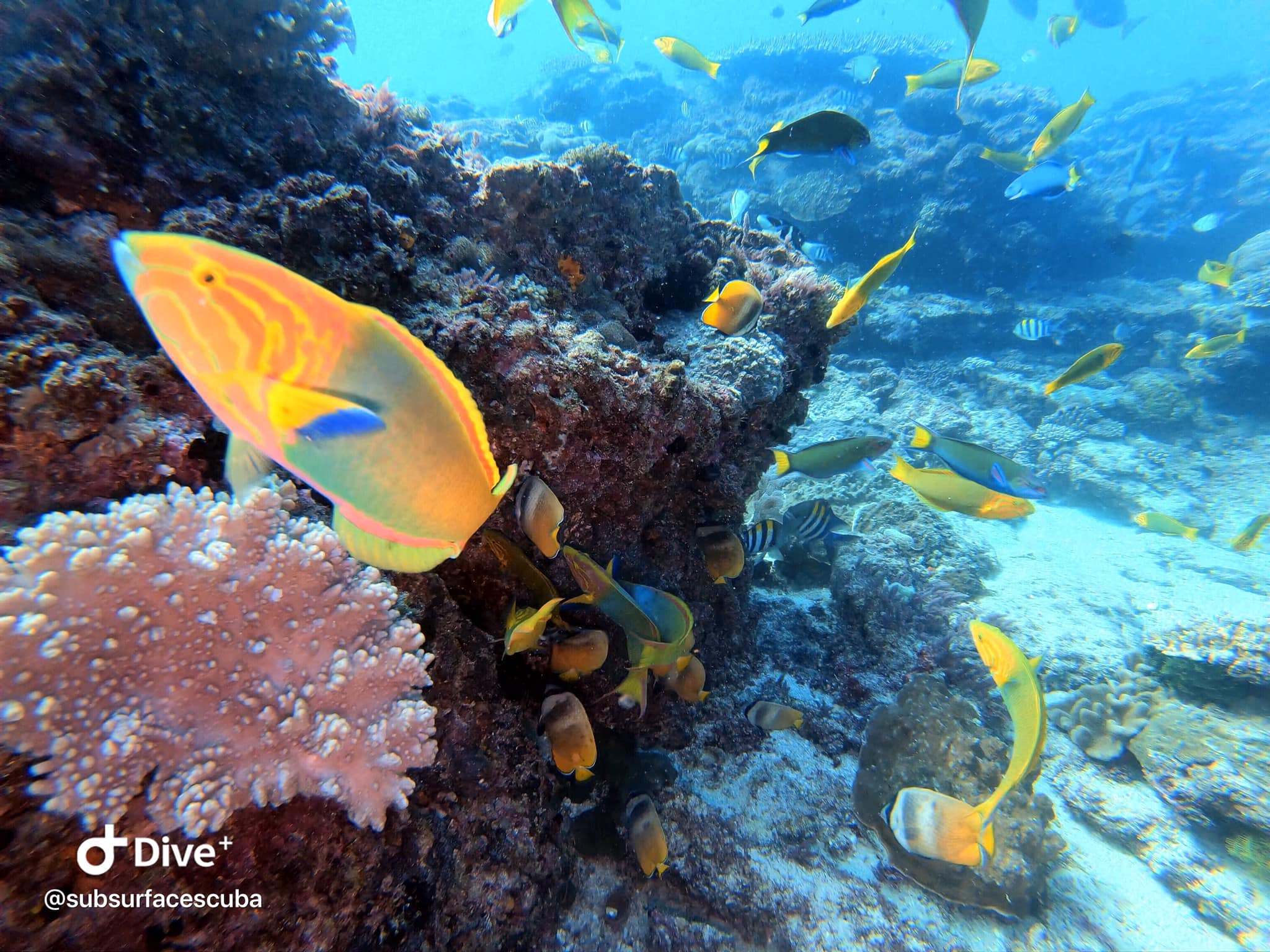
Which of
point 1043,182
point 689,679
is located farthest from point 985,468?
point 1043,182

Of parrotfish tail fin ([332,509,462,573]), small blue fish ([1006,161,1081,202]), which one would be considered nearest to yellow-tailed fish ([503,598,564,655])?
parrotfish tail fin ([332,509,462,573])

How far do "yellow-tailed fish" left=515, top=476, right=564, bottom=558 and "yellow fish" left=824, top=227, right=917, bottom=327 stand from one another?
2.45m

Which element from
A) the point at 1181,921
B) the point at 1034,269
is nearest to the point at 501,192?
the point at 1181,921

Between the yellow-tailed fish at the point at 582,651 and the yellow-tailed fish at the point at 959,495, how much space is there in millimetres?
2158

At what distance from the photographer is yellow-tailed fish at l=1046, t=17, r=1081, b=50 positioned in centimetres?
1081

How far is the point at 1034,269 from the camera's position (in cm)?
1476

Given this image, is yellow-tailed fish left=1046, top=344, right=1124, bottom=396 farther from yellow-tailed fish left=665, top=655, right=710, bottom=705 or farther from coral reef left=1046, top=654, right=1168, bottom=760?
yellow-tailed fish left=665, top=655, right=710, bottom=705

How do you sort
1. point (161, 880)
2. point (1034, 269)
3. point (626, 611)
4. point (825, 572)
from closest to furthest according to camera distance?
point (161, 880)
point (626, 611)
point (825, 572)
point (1034, 269)

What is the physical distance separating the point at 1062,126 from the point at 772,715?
9.52 m

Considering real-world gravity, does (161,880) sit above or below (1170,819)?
Answer: below

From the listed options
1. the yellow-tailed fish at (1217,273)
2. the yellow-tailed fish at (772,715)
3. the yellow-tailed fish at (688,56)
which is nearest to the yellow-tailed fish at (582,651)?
the yellow-tailed fish at (772,715)

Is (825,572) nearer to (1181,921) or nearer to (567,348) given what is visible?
(1181,921)

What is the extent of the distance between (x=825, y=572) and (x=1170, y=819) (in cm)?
335

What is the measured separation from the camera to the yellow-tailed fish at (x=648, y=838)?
271 centimetres
